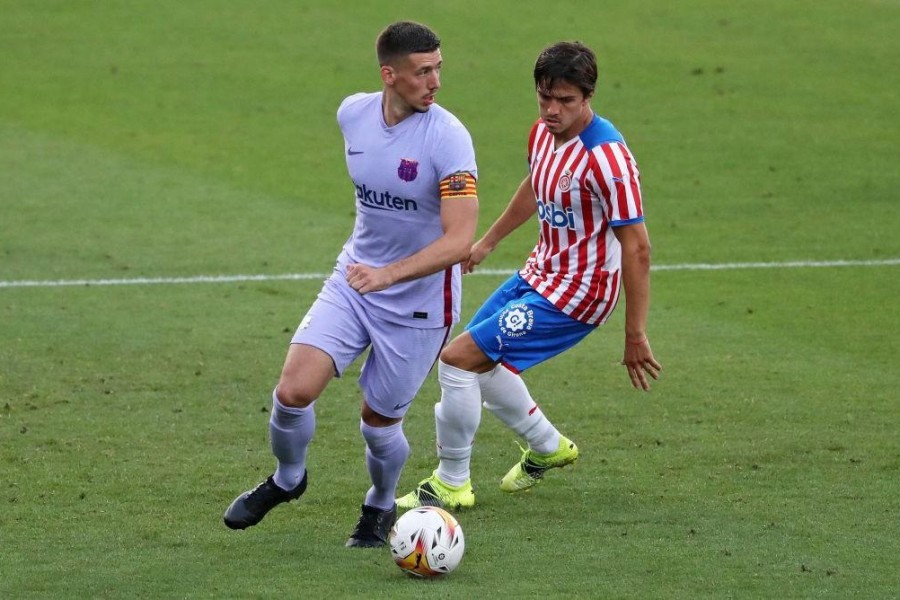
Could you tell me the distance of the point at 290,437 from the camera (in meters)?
6.42

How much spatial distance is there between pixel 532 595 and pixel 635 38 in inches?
630

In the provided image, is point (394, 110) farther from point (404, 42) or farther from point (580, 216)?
point (580, 216)

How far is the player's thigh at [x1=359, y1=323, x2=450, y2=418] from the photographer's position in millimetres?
6488

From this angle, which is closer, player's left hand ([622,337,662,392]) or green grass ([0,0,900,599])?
green grass ([0,0,900,599])

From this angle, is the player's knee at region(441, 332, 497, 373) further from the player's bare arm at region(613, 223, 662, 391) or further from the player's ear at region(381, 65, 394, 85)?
the player's ear at region(381, 65, 394, 85)

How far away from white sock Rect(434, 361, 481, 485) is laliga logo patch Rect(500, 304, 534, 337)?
0.27m

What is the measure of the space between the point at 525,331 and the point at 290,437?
130cm

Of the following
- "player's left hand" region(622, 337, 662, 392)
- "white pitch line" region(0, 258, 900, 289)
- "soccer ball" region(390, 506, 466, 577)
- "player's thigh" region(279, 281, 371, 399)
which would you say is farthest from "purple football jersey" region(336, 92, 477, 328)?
"white pitch line" region(0, 258, 900, 289)

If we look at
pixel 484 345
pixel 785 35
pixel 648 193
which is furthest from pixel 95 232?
pixel 785 35

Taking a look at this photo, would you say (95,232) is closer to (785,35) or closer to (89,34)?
(89,34)

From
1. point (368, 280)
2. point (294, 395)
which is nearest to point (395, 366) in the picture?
point (294, 395)

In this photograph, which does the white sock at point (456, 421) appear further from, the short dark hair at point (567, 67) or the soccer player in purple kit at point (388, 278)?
the short dark hair at point (567, 67)

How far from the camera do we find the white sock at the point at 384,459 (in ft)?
21.6

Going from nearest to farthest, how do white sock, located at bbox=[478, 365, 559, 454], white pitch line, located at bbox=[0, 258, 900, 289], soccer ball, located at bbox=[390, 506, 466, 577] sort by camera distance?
1. soccer ball, located at bbox=[390, 506, 466, 577]
2. white sock, located at bbox=[478, 365, 559, 454]
3. white pitch line, located at bbox=[0, 258, 900, 289]
